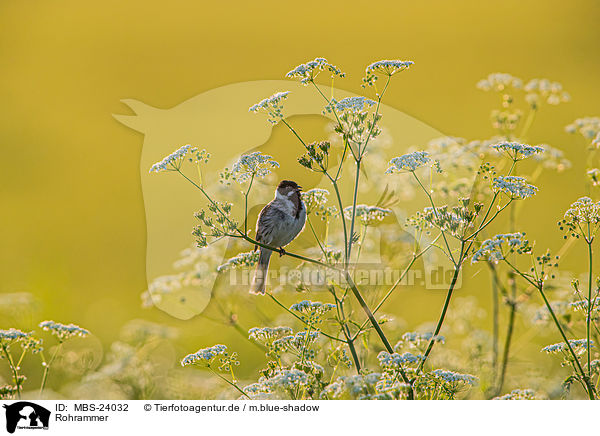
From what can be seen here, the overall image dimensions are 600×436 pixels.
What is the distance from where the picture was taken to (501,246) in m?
2.30

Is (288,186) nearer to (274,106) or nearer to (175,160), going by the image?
(274,106)

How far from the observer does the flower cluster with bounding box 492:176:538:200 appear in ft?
7.41

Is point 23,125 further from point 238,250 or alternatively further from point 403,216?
point 403,216

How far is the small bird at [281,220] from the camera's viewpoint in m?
3.06

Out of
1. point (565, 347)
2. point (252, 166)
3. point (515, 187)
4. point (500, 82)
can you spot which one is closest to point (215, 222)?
point (252, 166)

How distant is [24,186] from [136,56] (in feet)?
4.02

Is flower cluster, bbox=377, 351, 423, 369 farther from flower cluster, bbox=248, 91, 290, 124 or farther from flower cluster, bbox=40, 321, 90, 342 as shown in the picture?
flower cluster, bbox=40, 321, 90, 342

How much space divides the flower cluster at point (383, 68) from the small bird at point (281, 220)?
0.89 metres

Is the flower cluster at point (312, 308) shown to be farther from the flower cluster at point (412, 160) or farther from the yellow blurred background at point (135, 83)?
the yellow blurred background at point (135, 83)

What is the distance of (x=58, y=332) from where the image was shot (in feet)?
8.14

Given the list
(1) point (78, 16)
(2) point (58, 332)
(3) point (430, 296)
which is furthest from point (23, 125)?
(3) point (430, 296)
